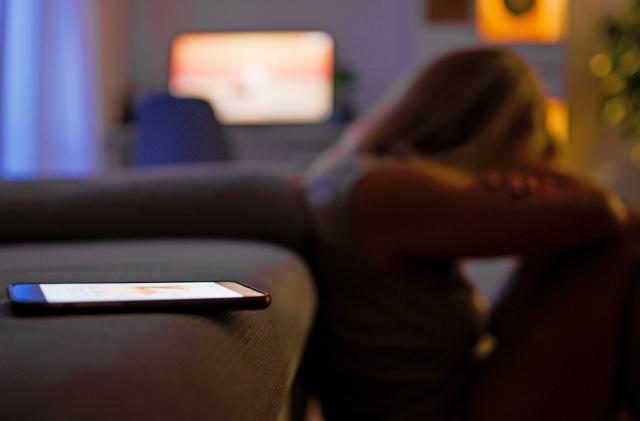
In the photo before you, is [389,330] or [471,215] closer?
[471,215]

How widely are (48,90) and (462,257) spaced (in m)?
3.03

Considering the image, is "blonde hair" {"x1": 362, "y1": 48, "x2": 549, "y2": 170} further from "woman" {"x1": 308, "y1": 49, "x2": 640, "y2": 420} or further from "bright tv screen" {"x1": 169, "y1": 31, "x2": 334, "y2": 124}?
"bright tv screen" {"x1": 169, "y1": 31, "x2": 334, "y2": 124}

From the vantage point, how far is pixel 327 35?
4301mm

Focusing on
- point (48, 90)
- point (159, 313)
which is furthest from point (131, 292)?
point (48, 90)

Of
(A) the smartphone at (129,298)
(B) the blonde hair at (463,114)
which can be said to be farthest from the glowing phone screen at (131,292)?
(B) the blonde hair at (463,114)

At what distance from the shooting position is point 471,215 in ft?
3.34

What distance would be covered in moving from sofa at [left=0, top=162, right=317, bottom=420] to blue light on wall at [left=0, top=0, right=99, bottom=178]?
7.40ft

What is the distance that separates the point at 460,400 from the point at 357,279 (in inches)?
8.4

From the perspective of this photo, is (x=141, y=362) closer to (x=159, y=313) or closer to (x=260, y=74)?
(x=159, y=313)

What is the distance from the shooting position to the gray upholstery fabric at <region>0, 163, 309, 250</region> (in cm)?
112

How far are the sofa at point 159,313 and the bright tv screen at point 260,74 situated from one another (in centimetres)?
299

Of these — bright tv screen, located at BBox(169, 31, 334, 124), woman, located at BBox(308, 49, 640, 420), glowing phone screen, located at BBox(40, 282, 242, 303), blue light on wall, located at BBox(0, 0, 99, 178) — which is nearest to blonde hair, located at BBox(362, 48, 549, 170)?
woman, located at BBox(308, 49, 640, 420)

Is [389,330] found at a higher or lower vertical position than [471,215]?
lower

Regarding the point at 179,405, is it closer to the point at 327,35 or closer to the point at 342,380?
the point at 342,380
